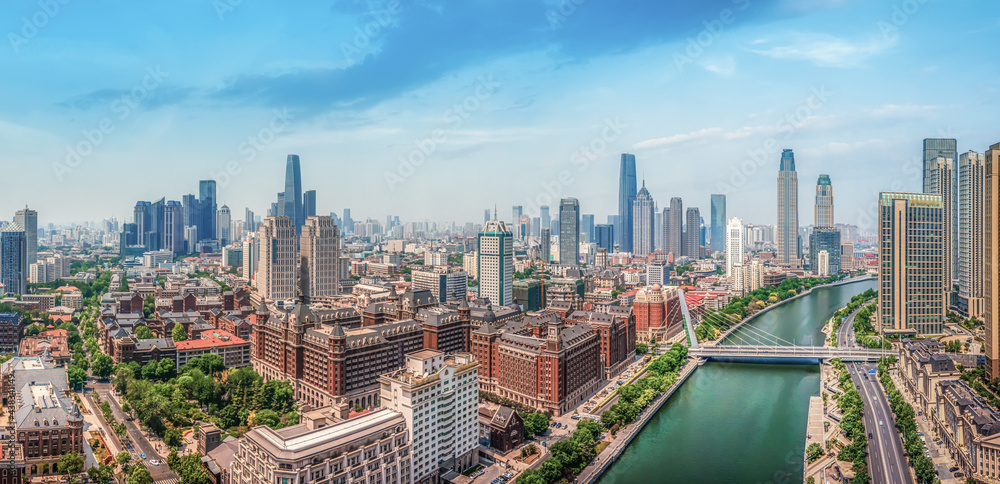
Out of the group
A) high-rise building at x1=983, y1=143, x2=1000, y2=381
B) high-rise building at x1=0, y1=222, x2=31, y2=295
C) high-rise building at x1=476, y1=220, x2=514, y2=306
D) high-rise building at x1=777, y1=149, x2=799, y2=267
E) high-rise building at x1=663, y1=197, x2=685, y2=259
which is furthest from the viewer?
high-rise building at x1=663, y1=197, x2=685, y2=259

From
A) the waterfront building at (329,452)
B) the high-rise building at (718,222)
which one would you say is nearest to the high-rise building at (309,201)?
the high-rise building at (718,222)

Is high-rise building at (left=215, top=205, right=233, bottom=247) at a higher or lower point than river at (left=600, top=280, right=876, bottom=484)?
higher

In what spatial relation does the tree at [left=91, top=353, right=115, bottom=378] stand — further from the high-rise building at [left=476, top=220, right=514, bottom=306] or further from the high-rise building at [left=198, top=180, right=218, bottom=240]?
the high-rise building at [left=198, top=180, right=218, bottom=240]

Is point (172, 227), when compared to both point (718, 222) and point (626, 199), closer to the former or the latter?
point (626, 199)

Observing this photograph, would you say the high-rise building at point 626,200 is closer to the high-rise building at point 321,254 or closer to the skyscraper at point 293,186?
the skyscraper at point 293,186

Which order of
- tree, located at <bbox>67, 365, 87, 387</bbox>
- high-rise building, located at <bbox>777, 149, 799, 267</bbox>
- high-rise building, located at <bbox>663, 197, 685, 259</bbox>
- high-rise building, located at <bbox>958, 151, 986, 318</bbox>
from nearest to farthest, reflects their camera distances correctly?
tree, located at <bbox>67, 365, 87, 387</bbox> < high-rise building, located at <bbox>958, 151, 986, 318</bbox> < high-rise building, located at <bbox>777, 149, 799, 267</bbox> < high-rise building, located at <bbox>663, 197, 685, 259</bbox>

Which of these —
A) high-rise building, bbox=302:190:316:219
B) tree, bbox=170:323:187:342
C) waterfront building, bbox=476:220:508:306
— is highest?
high-rise building, bbox=302:190:316:219

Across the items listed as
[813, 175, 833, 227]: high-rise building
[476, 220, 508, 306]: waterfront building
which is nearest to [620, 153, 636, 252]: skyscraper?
[813, 175, 833, 227]: high-rise building
